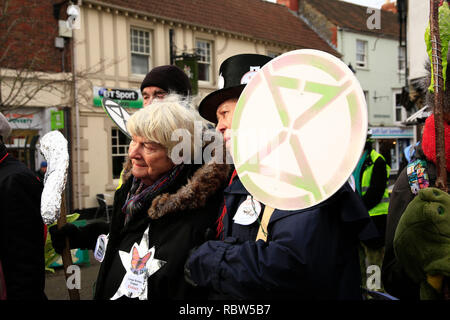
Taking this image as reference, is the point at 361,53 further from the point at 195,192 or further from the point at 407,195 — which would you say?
the point at 195,192

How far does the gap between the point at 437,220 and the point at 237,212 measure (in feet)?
2.15

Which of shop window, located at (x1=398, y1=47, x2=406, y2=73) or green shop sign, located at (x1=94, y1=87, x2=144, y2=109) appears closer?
green shop sign, located at (x1=94, y1=87, x2=144, y2=109)

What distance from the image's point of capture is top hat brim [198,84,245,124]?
5.68 feet

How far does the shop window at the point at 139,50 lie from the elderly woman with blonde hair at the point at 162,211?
10550 millimetres

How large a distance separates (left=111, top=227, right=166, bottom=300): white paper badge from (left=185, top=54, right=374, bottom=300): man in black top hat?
0.31 m

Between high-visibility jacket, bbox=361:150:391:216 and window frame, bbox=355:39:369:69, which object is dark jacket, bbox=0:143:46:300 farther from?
window frame, bbox=355:39:369:69

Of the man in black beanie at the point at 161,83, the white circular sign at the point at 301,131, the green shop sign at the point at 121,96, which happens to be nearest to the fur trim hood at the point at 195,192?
the white circular sign at the point at 301,131

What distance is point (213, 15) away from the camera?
1355 centimetres

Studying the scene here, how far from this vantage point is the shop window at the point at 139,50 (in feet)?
38.1

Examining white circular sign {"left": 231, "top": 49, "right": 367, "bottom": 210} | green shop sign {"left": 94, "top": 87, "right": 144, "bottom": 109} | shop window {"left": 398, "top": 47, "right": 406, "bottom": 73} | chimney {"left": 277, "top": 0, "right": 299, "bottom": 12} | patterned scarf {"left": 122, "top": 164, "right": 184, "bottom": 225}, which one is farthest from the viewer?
chimney {"left": 277, "top": 0, "right": 299, "bottom": 12}

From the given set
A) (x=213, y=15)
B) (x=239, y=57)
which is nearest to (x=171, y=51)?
(x=213, y=15)

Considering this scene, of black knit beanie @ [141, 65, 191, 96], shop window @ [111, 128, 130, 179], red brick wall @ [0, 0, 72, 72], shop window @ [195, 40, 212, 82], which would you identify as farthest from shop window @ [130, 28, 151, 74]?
black knit beanie @ [141, 65, 191, 96]

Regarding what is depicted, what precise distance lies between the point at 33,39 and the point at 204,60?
5274 millimetres

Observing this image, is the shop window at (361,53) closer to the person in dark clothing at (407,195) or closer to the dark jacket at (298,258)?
the person in dark clothing at (407,195)
